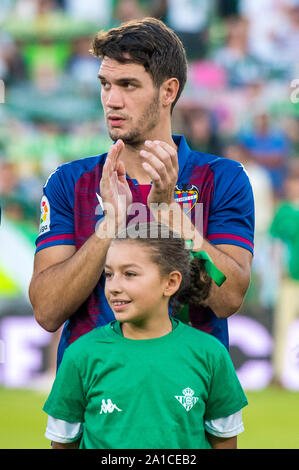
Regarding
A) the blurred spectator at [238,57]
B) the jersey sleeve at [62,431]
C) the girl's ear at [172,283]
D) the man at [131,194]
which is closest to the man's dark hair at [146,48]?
the man at [131,194]

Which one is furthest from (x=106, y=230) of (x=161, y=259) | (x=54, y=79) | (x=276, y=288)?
(x=54, y=79)

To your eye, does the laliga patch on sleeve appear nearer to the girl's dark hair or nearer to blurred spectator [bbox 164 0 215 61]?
the girl's dark hair

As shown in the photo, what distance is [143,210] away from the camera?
2.71 m

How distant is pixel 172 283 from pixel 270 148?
6794 millimetres

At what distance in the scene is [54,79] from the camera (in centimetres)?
929

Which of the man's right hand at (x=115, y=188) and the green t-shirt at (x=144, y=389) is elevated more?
the man's right hand at (x=115, y=188)

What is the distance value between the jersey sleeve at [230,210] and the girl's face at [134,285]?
26 centimetres

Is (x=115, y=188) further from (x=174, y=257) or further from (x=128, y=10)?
(x=128, y=10)

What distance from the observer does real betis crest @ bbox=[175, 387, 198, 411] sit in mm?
2428

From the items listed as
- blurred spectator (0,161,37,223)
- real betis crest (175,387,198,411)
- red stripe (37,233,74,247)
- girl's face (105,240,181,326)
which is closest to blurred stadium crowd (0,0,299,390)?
blurred spectator (0,161,37,223)

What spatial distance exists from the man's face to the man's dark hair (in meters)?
0.03

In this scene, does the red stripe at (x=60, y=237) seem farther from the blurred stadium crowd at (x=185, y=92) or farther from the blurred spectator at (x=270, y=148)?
the blurred spectator at (x=270, y=148)

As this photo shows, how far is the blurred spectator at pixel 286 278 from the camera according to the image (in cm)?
841
